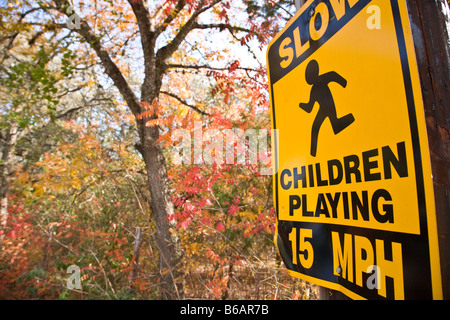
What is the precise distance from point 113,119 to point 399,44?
35.2ft

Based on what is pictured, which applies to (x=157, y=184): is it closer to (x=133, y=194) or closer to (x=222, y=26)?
(x=133, y=194)

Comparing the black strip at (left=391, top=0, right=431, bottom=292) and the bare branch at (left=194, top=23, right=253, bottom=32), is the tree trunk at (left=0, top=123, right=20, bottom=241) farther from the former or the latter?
the black strip at (left=391, top=0, right=431, bottom=292)

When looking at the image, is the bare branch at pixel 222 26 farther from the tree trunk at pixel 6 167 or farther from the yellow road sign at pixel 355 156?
the tree trunk at pixel 6 167

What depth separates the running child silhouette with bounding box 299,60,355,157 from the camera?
0.91 meters

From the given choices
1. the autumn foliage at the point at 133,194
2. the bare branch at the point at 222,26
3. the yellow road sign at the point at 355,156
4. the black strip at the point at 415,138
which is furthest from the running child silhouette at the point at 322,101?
the bare branch at the point at 222,26

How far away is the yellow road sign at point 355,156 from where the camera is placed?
67 cm

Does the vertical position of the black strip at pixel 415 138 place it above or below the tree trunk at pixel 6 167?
below

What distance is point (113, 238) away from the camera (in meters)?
6.68

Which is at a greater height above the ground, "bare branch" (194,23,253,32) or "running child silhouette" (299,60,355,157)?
"bare branch" (194,23,253,32)

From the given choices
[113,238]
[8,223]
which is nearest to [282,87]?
[113,238]

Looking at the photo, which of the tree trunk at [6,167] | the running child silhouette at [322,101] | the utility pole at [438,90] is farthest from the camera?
the tree trunk at [6,167]

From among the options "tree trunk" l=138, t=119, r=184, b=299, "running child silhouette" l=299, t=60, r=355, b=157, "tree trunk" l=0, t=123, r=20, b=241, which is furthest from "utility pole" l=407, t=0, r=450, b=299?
"tree trunk" l=0, t=123, r=20, b=241

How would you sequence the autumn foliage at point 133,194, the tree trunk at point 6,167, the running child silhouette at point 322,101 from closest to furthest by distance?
the running child silhouette at point 322,101 < the autumn foliage at point 133,194 < the tree trunk at point 6,167

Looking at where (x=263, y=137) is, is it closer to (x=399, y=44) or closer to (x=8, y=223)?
(x=399, y=44)
